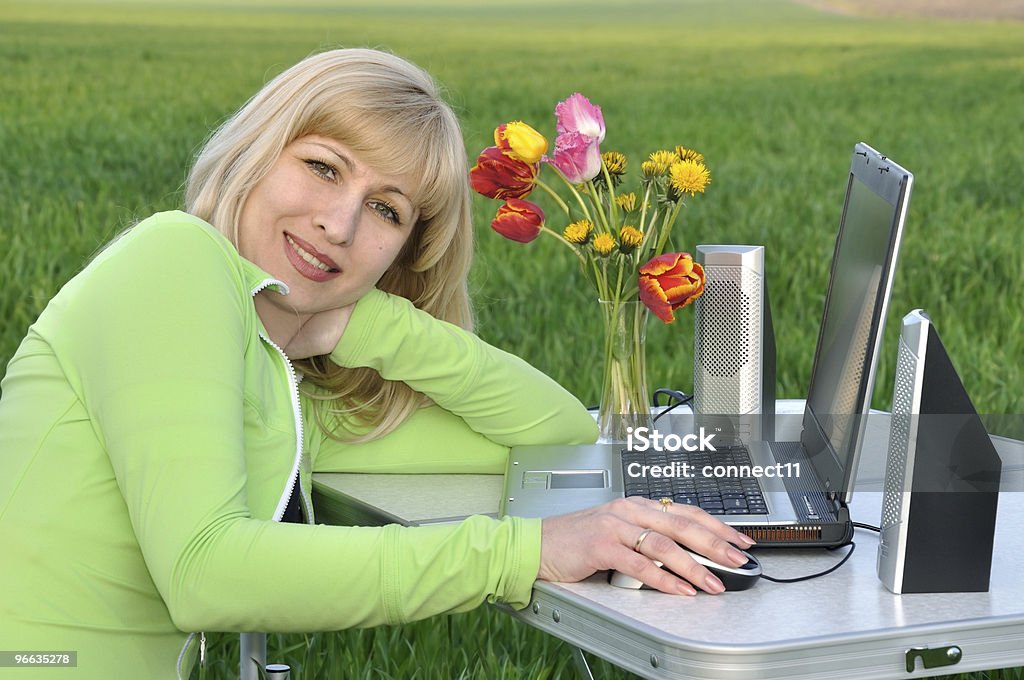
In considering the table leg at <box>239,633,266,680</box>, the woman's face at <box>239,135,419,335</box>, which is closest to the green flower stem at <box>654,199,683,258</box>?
the woman's face at <box>239,135,419,335</box>

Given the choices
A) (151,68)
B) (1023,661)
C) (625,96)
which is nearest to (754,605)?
(1023,661)

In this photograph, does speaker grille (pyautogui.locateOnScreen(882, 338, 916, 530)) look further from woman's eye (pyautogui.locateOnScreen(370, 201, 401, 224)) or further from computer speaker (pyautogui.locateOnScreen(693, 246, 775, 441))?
woman's eye (pyautogui.locateOnScreen(370, 201, 401, 224))

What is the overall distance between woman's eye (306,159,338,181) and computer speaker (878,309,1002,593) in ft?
3.03

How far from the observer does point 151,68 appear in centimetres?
1588

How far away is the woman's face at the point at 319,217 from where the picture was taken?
2072 mm

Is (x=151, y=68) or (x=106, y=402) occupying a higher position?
(x=106, y=402)

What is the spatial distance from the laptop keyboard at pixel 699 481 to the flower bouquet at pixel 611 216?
0.71 ft

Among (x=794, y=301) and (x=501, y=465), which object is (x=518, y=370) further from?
(x=794, y=301)

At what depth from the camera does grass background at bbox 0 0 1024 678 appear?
15.4 ft

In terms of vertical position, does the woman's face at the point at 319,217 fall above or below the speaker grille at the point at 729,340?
above

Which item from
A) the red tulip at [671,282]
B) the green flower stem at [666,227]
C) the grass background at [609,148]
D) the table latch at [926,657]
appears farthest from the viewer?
the grass background at [609,148]

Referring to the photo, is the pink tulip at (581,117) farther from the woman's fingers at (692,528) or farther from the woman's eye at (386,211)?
the woman's fingers at (692,528)

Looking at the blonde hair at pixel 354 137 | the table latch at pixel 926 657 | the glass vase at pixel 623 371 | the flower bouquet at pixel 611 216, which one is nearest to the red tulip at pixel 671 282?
the flower bouquet at pixel 611 216

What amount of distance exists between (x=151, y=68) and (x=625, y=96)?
557 centimetres
